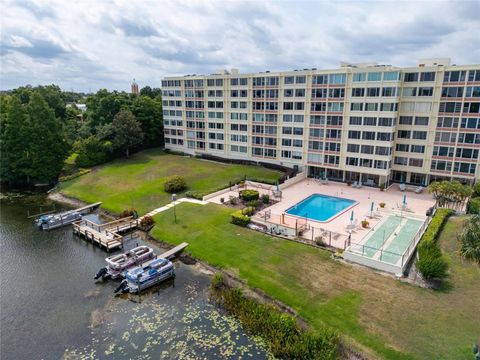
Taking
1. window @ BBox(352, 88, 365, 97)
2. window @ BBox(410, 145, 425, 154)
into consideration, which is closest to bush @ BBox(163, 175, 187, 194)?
window @ BBox(352, 88, 365, 97)

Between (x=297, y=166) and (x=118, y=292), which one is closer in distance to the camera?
(x=118, y=292)

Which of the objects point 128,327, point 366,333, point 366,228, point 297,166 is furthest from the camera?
point 297,166

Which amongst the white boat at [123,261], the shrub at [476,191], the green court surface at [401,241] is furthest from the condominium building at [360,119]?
Answer: the white boat at [123,261]

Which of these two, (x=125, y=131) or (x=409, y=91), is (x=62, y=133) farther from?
(x=409, y=91)

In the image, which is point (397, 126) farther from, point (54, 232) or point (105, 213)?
point (54, 232)

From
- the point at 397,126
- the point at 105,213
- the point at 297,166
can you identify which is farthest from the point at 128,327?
the point at 397,126
